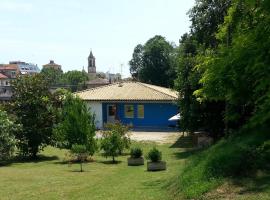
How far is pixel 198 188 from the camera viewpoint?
9.91m

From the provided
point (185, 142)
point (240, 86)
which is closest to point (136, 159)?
point (185, 142)

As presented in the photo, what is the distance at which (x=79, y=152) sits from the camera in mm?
22547

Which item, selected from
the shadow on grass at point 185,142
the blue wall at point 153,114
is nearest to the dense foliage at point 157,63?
the blue wall at point 153,114

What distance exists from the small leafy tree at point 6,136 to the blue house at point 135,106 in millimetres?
18796

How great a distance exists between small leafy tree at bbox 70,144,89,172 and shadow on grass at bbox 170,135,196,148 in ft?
26.0

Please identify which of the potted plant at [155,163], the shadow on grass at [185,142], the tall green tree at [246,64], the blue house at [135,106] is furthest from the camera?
the blue house at [135,106]

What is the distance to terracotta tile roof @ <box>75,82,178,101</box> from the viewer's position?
4453cm

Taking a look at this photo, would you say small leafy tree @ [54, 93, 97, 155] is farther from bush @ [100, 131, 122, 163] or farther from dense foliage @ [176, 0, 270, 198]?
dense foliage @ [176, 0, 270, 198]

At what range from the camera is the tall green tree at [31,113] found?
1021 inches

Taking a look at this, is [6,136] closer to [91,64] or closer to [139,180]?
[139,180]

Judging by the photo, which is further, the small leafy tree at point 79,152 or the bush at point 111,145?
the bush at point 111,145

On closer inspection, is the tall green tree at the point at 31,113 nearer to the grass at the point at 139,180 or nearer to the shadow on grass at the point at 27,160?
the shadow on grass at the point at 27,160

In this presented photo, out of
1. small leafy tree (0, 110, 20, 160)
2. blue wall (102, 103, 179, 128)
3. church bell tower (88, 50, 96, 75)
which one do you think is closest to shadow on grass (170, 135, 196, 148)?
blue wall (102, 103, 179, 128)

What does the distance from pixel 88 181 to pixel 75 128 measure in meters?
8.45
